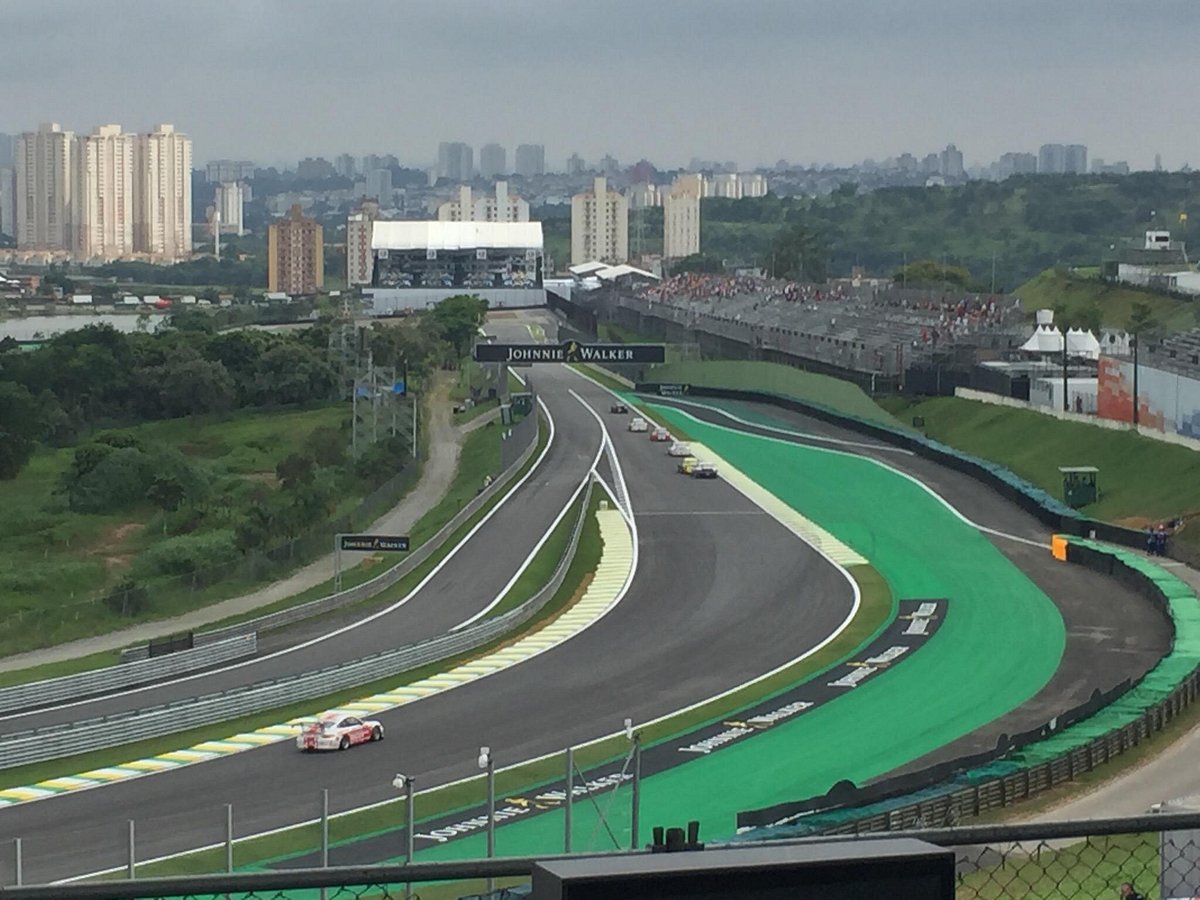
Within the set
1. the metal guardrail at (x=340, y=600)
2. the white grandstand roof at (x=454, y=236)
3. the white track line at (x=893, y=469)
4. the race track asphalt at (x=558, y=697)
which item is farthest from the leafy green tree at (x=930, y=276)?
the metal guardrail at (x=340, y=600)

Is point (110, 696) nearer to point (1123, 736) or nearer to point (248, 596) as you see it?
point (248, 596)

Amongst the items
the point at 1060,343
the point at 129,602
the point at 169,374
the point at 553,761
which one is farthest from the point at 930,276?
the point at 553,761

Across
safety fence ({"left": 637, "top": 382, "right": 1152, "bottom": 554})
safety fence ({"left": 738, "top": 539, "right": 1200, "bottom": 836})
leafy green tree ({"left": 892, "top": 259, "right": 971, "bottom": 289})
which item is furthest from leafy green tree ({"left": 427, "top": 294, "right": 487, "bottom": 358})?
safety fence ({"left": 738, "top": 539, "right": 1200, "bottom": 836})

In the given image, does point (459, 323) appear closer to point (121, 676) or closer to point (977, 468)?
point (977, 468)

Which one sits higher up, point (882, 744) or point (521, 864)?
point (521, 864)

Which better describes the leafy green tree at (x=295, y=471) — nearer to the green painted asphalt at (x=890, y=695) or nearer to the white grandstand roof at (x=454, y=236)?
the green painted asphalt at (x=890, y=695)

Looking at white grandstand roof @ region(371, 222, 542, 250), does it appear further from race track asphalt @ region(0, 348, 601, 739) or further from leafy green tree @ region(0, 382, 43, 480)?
race track asphalt @ region(0, 348, 601, 739)

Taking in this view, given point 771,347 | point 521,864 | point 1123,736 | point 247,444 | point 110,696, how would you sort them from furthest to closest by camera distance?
point 771,347 < point 247,444 < point 110,696 < point 1123,736 < point 521,864

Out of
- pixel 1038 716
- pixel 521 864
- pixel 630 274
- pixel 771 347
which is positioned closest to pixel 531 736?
pixel 1038 716
